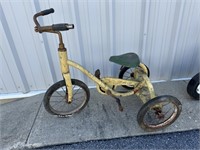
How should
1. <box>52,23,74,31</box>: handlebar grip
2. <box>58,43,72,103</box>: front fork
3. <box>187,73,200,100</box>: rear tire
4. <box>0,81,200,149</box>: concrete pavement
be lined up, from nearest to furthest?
<box>52,23,74,31</box>: handlebar grip, <box>58,43,72,103</box>: front fork, <box>0,81,200,149</box>: concrete pavement, <box>187,73,200,100</box>: rear tire

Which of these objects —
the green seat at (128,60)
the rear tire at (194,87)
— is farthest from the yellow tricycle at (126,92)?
the rear tire at (194,87)

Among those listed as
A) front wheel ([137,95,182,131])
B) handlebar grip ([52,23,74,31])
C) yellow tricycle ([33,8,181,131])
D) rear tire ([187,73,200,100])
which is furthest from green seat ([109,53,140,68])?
rear tire ([187,73,200,100])

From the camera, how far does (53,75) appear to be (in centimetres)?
200

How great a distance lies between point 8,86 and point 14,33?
2.15 ft

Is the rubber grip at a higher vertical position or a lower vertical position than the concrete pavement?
higher

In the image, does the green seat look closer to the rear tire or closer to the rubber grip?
the rubber grip

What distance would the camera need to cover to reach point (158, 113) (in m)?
1.56

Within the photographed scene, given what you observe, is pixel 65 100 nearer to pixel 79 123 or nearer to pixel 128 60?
pixel 79 123

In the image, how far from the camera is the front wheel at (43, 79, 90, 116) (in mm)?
1594

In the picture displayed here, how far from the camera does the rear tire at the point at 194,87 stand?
5.67ft

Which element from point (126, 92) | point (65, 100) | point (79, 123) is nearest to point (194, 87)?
point (126, 92)

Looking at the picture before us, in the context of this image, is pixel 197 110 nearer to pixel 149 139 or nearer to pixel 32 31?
pixel 149 139

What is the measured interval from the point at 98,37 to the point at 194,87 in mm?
1052

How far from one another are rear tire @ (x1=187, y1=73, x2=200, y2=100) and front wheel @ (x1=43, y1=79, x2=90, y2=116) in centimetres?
100
